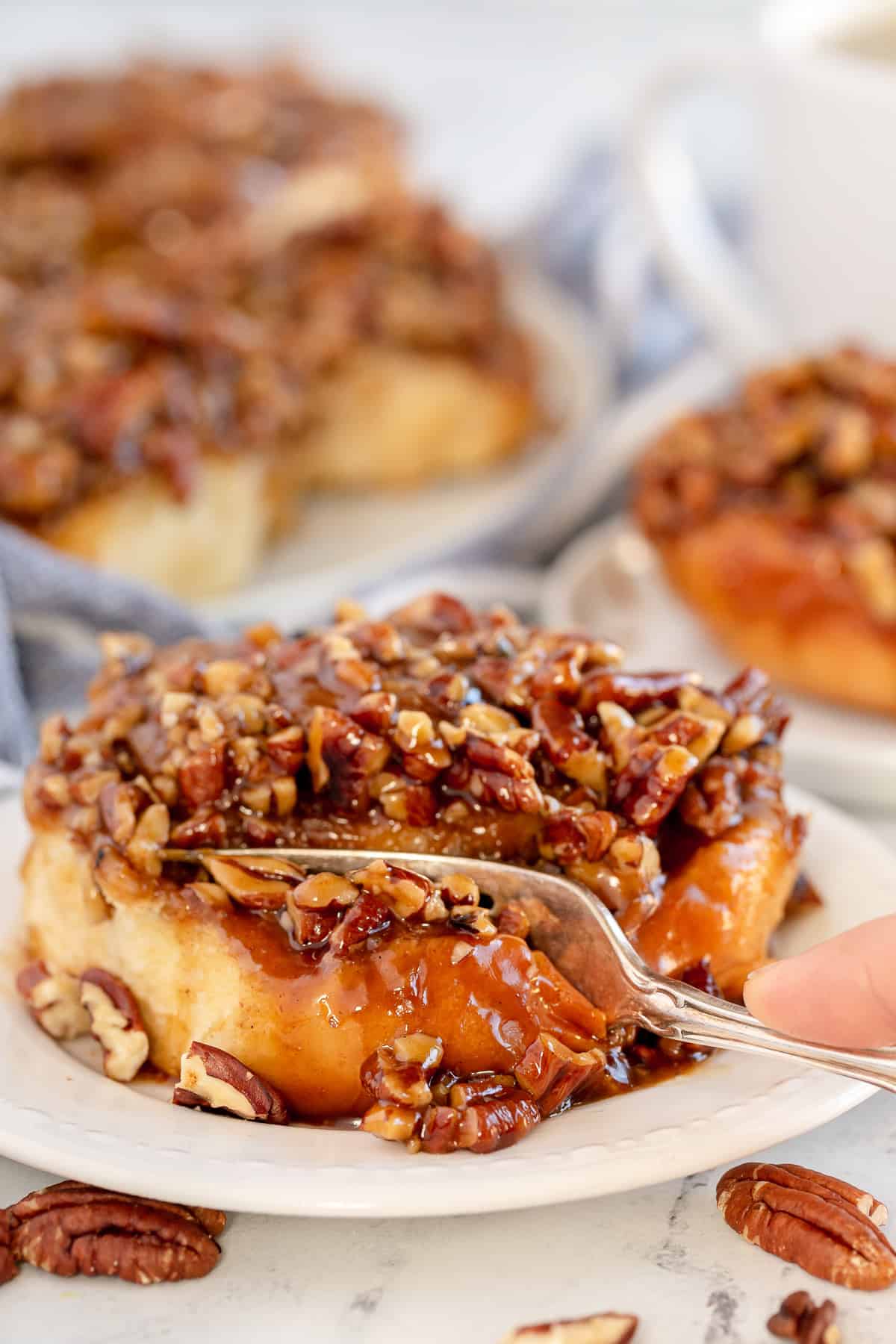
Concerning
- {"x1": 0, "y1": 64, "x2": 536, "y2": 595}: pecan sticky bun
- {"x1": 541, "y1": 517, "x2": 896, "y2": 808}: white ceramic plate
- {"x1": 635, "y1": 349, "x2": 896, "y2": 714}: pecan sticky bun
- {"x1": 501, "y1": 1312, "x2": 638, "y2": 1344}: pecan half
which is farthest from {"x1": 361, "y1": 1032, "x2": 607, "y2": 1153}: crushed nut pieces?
{"x1": 0, "y1": 64, "x2": 536, "y2": 595}: pecan sticky bun

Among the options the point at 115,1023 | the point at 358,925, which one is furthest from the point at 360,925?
the point at 115,1023

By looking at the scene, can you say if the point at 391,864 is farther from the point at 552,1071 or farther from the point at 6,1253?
the point at 6,1253

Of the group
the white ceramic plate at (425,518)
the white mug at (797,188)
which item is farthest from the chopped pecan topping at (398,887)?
the white mug at (797,188)

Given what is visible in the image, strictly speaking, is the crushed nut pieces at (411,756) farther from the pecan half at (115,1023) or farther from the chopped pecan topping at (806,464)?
the chopped pecan topping at (806,464)

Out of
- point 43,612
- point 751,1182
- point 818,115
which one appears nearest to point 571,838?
point 751,1182

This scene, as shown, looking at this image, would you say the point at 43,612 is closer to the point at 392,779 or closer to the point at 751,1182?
the point at 392,779
